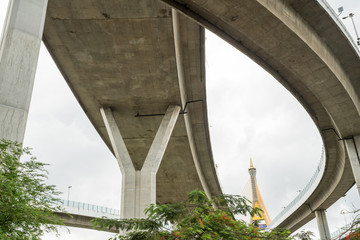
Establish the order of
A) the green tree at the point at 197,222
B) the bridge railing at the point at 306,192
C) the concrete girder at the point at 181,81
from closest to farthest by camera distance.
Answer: the green tree at the point at 197,222, the concrete girder at the point at 181,81, the bridge railing at the point at 306,192

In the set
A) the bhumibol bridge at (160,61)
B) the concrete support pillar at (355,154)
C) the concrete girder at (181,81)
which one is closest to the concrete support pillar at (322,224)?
the bhumibol bridge at (160,61)

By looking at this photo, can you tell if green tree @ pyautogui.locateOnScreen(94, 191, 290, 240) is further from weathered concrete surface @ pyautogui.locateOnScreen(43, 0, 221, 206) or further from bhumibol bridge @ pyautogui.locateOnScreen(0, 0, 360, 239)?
weathered concrete surface @ pyautogui.locateOnScreen(43, 0, 221, 206)

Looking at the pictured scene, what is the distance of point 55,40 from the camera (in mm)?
16812

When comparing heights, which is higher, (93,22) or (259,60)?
(93,22)

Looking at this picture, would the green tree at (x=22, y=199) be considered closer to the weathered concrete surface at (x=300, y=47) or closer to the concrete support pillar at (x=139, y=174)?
the weathered concrete surface at (x=300, y=47)

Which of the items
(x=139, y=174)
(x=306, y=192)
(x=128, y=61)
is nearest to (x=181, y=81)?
(x=128, y=61)

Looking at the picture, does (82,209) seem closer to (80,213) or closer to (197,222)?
(80,213)

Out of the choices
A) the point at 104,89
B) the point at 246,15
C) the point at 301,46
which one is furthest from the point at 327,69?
the point at 104,89

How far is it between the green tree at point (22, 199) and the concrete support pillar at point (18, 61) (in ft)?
3.63

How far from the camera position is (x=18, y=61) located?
24.1 ft

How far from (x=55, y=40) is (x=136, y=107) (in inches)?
268

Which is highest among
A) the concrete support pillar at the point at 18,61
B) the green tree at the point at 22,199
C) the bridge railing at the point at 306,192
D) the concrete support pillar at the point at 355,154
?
the bridge railing at the point at 306,192

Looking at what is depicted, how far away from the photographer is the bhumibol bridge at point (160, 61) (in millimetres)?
7816

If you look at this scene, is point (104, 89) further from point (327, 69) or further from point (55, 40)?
point (327, 69)
